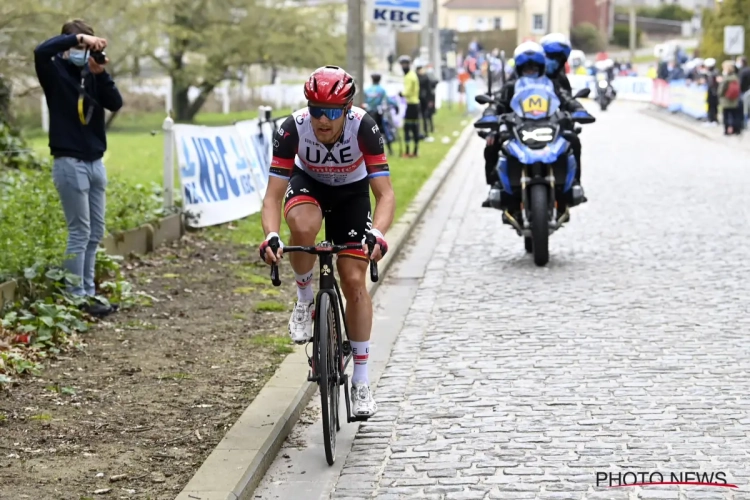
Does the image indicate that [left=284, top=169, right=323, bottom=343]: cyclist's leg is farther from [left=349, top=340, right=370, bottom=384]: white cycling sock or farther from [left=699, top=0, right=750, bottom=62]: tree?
[left=699, top=0, right=750, bottom=62]: tree

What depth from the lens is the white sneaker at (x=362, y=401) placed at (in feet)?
22.3

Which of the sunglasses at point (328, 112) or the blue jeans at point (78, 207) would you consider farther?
the blue jeans at point (78, 207)

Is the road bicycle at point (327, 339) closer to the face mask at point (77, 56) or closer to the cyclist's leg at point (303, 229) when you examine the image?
the cyclist's leg at point (303, 229)

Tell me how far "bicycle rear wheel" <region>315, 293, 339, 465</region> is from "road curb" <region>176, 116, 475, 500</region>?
217mm

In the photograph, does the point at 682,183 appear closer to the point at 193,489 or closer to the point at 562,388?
the point at 562,388

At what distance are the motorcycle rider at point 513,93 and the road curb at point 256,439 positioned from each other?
493 cm

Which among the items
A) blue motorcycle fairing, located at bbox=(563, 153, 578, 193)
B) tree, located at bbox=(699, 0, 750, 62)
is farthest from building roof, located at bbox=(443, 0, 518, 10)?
blue motorcycle fairing, located at bbox=(563, 153, 578, 193)

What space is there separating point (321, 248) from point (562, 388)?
205 centimetres

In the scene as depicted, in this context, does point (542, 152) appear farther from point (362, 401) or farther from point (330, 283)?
point (330, 283)

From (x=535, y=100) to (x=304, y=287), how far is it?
6.03 metres

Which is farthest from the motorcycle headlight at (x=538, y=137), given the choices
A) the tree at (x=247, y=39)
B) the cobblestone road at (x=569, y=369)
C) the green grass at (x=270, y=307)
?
the tree at (x=247, y=39)

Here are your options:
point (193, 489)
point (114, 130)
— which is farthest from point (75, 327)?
point (114, 130)

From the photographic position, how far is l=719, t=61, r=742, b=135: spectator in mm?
31734

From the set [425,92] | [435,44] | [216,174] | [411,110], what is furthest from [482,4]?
[216,174]
